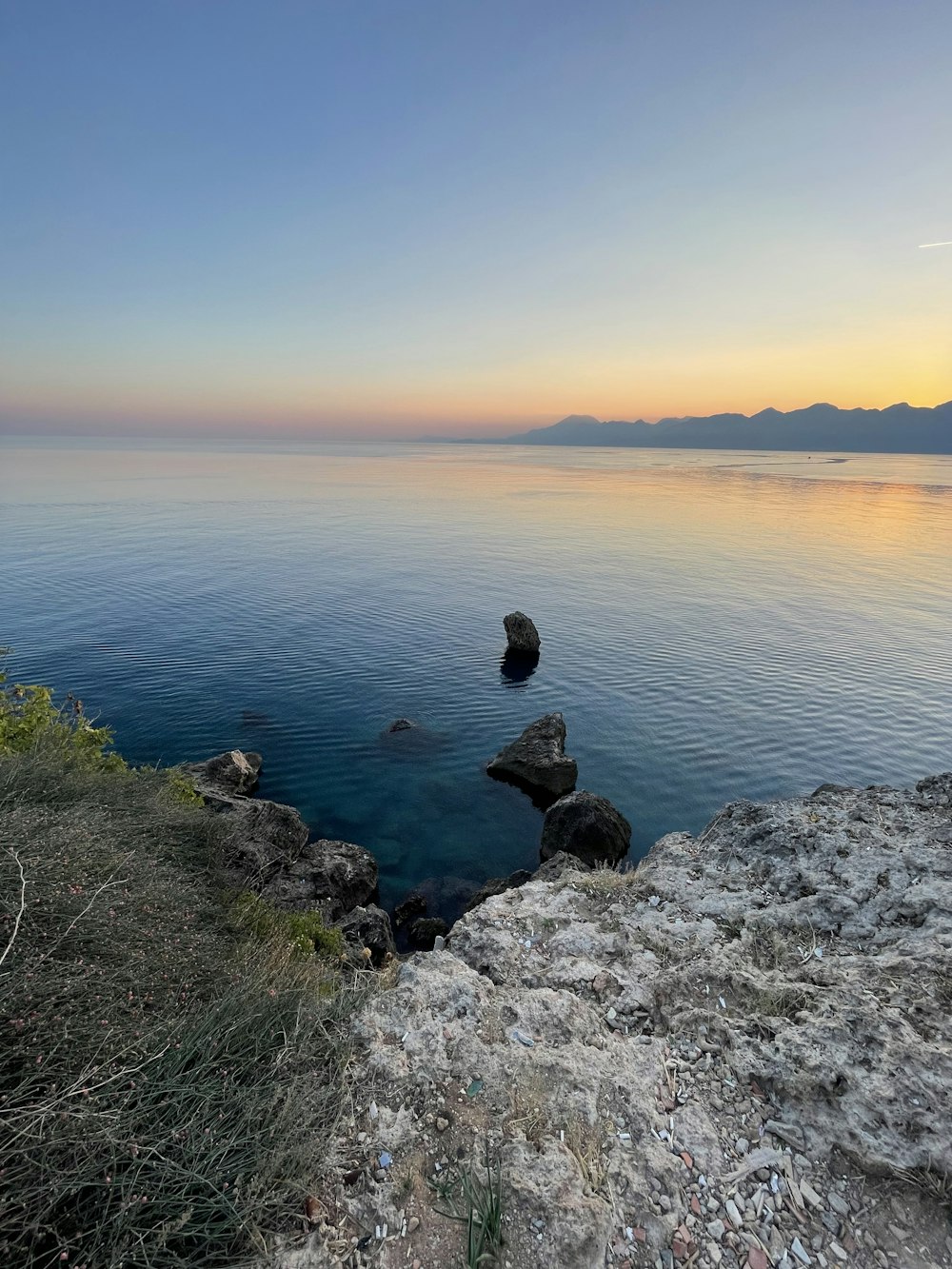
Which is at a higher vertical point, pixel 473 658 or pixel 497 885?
pixel 473 658

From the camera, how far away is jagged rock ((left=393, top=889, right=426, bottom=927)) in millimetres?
21688

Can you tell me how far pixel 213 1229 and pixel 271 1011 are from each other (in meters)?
2.53

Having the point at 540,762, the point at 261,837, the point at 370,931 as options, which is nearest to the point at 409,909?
the point at 370,931

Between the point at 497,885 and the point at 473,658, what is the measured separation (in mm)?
26773

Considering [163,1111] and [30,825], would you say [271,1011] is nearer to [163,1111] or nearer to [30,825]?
[163,1111]

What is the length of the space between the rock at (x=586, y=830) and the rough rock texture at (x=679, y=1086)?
452 inches

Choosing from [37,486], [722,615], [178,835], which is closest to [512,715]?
[178,835]

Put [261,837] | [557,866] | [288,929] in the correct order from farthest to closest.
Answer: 1. [261,837]
2. [557,866]
3. [288,929]

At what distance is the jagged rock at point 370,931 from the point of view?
1845 centimetres

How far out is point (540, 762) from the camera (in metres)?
30.6

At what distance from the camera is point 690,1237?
20.7ft

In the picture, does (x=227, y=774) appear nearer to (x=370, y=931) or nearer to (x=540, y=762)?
(x=370, y=931)

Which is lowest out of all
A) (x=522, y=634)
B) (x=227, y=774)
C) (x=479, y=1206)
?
(x=227, y=774)

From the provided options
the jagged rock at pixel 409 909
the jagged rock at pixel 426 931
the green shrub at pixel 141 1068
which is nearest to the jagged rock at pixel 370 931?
the jagged rock at pixel 426 931
